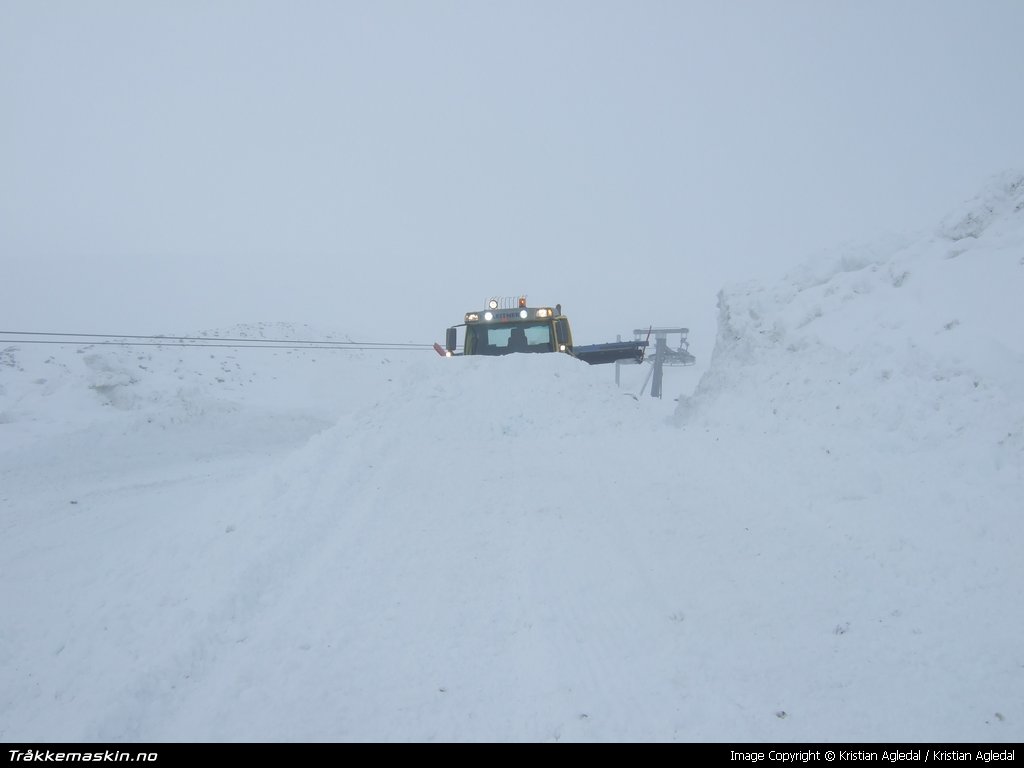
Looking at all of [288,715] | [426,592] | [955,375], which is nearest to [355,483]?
[426,592]

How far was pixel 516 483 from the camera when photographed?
6773 millimetres

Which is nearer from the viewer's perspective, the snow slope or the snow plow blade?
the snow slope

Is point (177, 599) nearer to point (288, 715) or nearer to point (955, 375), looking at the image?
point (288, 715)

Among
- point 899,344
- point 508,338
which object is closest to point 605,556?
point 899,344

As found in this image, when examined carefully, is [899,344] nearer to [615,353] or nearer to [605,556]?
[605,556]

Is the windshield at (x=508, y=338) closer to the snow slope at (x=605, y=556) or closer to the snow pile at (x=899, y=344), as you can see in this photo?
the snow slope at (x=605, y=556)

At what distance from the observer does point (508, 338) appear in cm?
1234

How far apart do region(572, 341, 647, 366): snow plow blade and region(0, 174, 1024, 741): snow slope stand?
172 inches

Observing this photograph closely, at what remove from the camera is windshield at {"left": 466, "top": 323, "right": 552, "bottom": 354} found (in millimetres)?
12234

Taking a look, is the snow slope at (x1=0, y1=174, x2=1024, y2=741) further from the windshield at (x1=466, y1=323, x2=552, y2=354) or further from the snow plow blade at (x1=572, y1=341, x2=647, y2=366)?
the snow plow blade at (x1=572, y1=341, x2=647, y2=366)

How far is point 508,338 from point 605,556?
25.7 ft

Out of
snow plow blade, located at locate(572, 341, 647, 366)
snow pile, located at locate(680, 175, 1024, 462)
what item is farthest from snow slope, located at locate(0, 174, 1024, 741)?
snow plow blade, located at locate(572, 341, 647, 366)

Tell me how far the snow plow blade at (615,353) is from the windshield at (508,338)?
6.90 ft
